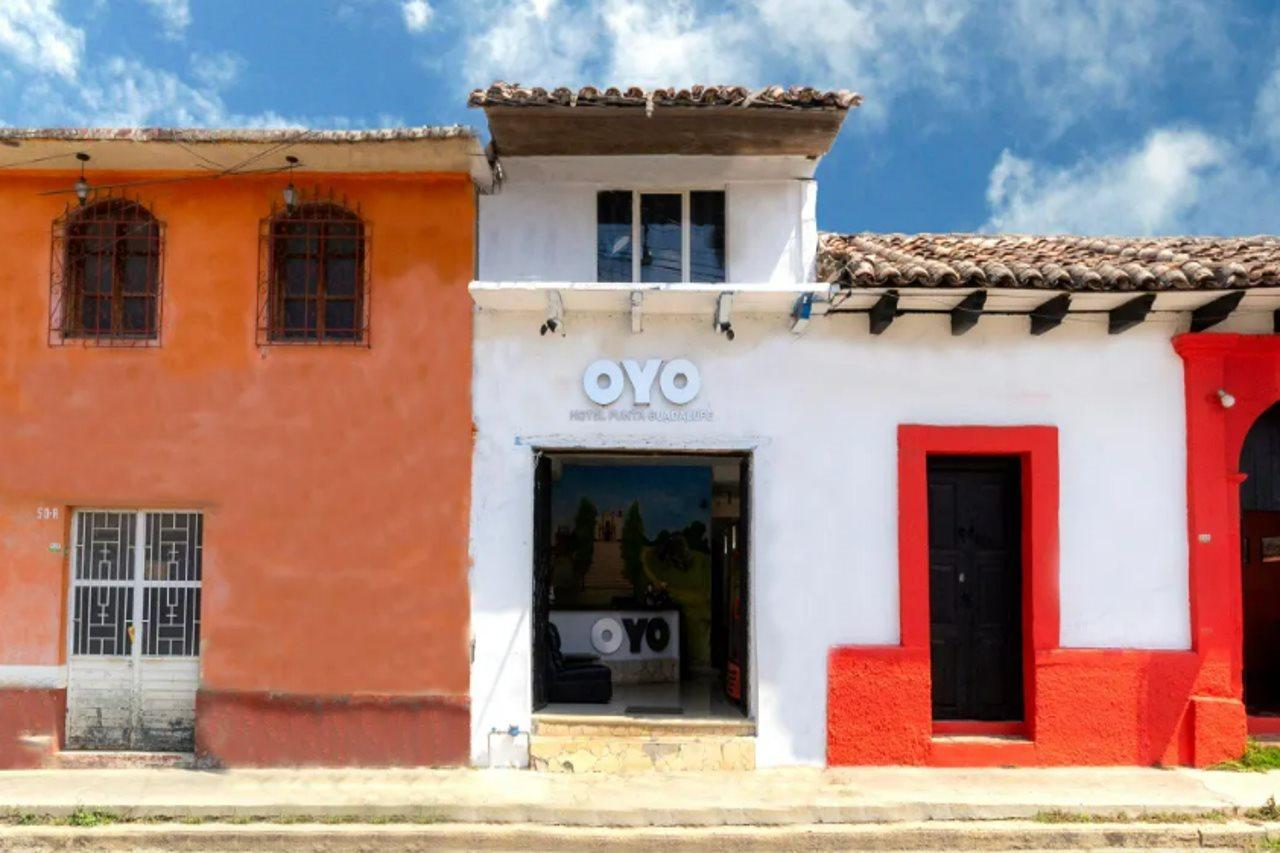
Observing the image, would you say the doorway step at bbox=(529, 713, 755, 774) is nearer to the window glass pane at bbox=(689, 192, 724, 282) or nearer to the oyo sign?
the oyo sign

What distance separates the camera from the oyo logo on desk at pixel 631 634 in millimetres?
13328

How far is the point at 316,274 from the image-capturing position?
1023 cm

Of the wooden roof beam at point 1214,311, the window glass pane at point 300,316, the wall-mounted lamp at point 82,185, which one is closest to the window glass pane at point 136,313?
the wall-mounted lamp at point 82,185

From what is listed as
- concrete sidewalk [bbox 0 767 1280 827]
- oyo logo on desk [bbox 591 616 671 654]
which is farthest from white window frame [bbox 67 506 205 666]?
oyo logo on desk [bbox 591 616 671 654]

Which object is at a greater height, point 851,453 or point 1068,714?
point 851,453

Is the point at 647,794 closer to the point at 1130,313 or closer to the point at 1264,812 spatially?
the point at 1264,812

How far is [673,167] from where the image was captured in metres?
10.3

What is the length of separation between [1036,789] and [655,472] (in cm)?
705

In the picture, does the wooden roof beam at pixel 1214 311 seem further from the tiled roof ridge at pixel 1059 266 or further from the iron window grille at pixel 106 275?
the iron window grille at pixel 106 275

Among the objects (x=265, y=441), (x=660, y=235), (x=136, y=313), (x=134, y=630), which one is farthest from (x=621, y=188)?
(x=134, y=630)

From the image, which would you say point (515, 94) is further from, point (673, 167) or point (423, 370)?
point (423, 370)

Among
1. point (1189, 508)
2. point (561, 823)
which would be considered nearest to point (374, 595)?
point (561, 823)

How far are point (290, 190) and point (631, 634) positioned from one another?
258 inches

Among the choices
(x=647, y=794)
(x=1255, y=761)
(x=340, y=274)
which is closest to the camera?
(x=647, y=794)
